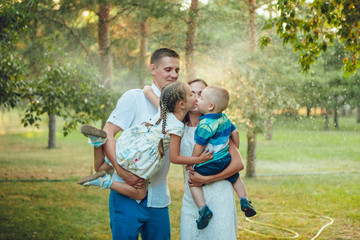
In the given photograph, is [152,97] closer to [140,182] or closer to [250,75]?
[140,182]

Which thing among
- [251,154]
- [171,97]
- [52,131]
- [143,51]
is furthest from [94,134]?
[52,131]

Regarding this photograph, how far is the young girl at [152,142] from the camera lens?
2.09 m

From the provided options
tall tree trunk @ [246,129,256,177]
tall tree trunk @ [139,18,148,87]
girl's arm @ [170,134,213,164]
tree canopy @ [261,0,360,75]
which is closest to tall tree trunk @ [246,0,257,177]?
tall tree trunk @ [246,129,256,177]

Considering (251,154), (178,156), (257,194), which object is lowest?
(257,194)

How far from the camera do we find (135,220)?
2.23 meters

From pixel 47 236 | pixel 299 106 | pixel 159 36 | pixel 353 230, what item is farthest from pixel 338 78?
pixel 47 236

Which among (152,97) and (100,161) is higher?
(152,97)

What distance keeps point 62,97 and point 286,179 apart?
18.9ft

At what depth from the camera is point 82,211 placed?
664 cm

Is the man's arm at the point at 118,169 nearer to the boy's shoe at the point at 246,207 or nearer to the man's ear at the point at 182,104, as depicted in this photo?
the man's ear at the point at 182,104

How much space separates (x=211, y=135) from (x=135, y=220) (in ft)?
2.08

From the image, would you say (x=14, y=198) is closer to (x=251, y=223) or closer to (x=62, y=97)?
(x=62, y=97)

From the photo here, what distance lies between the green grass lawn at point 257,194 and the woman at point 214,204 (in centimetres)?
313

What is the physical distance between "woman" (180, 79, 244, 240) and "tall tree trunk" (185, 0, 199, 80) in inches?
254
